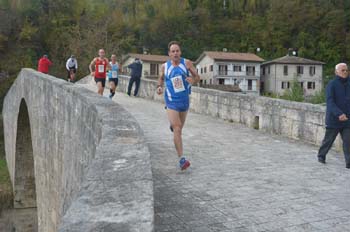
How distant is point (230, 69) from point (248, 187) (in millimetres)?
46144

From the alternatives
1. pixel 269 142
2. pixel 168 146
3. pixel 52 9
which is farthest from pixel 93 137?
pixel 52 9

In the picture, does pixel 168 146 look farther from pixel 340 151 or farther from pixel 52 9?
pixel 52 9

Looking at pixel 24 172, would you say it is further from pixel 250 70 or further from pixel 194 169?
pixel 250 70

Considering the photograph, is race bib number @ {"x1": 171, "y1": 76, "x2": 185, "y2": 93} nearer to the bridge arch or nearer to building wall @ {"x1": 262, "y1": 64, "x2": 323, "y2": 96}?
the bridge arch

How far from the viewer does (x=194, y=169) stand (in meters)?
5.08

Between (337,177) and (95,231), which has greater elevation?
(95,231)

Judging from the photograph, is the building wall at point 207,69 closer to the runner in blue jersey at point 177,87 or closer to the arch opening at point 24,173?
the arch opening at point 24,173

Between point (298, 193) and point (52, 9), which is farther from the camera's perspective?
point (52, 9)

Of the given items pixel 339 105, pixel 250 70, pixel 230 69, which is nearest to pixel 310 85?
pixel 250 70

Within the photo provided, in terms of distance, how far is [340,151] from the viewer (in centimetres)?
648

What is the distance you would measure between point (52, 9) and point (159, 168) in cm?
4489

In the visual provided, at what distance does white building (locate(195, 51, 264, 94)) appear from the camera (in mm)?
48844

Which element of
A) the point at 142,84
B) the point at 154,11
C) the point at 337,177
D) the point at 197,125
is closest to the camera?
the point at 337,177

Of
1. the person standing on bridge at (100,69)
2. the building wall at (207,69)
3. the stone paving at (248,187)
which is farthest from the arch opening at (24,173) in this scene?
the building wall at (207,69)
